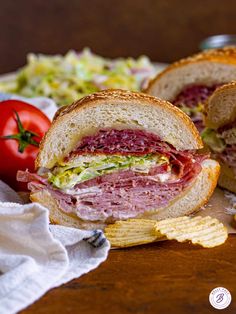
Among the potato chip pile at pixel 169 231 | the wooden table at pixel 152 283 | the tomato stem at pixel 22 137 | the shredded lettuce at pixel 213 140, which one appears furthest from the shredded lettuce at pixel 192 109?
the wooden table at pixel 152 283

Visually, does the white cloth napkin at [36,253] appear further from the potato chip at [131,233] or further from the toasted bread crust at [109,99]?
the toasted bread crust at [109,99]

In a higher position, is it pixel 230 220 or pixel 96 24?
pixel 96 24

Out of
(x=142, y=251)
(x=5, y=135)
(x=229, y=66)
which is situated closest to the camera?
(x=142, y=251)

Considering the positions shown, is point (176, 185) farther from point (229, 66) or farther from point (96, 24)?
point (96, 24)

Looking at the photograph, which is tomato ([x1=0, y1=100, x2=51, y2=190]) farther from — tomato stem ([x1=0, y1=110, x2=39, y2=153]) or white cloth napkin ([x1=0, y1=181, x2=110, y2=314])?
white cloth napkin ([x1=0, y1=181, x2=110, y2=314])

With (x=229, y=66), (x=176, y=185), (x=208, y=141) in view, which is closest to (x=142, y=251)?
(x=176, y=185)

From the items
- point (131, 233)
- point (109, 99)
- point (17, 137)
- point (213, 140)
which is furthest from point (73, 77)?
point (131, 233)

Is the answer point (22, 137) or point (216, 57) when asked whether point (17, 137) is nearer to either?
point (22, 137)
